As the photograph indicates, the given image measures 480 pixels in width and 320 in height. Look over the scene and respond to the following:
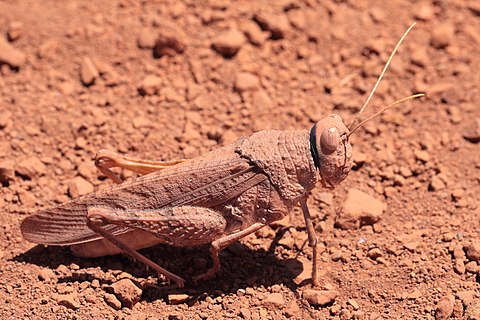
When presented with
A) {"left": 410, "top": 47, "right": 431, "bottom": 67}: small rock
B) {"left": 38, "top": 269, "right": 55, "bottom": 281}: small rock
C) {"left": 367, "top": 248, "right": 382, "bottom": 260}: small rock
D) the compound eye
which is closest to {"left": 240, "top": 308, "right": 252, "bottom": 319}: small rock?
{"left": 367, "top": 248, "right": 382, "bottom": 260}: small rock

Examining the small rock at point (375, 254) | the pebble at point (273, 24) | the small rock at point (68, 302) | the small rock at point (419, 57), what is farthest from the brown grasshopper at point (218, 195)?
the pebble at point (273, 24)

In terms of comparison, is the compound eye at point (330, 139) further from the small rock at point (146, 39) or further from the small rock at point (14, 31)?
the small rock at point (14, 31)

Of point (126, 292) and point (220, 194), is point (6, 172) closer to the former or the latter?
point (126, 292)

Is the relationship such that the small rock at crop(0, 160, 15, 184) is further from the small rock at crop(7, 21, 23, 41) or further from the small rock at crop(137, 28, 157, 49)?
the small rock at crop(137, 28, 157, 49)

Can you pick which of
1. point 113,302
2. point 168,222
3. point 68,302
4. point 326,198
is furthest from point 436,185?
point 68,302

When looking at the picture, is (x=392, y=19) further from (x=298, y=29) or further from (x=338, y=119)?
(x=338, y=119)

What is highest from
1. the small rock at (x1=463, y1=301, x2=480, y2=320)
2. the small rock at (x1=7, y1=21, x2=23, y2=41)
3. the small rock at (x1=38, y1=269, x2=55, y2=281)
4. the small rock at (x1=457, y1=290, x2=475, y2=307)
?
the small rock at (x1=7, y1=21, x2=23, y2=41)
